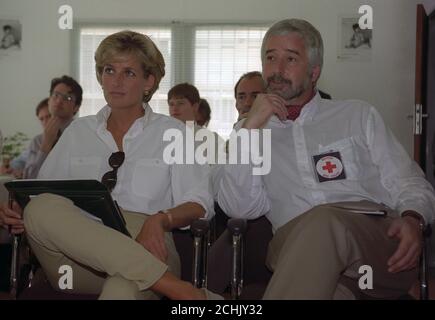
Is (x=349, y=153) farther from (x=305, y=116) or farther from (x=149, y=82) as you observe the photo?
(x=149, y=82)

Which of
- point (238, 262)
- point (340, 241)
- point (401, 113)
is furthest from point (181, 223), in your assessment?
point (401, 113)

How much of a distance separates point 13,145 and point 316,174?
4.71m

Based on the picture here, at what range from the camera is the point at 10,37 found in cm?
614

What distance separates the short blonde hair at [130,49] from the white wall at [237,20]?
12.9ft

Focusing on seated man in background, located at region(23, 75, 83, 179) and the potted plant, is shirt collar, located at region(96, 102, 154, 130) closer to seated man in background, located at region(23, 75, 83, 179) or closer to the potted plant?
seated man in background, located at region(23, 75, 83, 179)

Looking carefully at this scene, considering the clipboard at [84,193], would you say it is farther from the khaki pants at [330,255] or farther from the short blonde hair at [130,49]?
the short blonde hair at [130,49]

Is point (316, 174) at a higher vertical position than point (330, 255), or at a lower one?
higher

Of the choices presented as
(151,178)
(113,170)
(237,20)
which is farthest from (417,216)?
(237,20)

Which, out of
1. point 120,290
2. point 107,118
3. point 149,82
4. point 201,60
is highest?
point 201,60

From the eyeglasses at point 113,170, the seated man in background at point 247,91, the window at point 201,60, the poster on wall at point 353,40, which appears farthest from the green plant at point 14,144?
the eyeglasses at point 113,170

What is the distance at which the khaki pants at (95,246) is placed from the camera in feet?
4.32

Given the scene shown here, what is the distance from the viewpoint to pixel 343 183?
1791 millimetres

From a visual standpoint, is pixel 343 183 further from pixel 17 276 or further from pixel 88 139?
pixel 17 276
